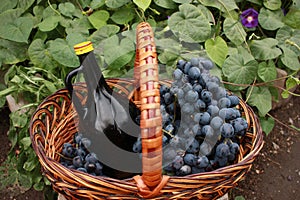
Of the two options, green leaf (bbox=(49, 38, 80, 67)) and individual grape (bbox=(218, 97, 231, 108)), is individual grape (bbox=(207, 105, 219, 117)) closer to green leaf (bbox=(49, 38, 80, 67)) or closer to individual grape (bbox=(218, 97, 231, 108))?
individual grape (bbox=(218, 97, 231, 108))

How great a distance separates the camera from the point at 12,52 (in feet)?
5.36

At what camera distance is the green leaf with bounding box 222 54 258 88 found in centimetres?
145

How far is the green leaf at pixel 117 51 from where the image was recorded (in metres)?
1.40

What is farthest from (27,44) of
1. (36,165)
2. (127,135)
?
(127,135)

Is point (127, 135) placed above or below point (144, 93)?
below

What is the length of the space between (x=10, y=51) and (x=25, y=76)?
24cm

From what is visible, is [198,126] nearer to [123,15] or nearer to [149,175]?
[149,175]

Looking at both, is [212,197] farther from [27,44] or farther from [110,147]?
[27,44]

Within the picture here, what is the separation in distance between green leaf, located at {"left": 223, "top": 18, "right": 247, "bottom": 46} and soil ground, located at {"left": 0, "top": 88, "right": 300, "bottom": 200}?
48 centimetres

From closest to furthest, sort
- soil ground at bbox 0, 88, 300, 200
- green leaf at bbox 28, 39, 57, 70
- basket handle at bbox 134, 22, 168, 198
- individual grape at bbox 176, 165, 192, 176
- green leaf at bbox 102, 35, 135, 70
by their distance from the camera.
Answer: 1. basket handle at bbox 134, 22, 168, 198
2. individual grape at bbox 176, 165, 192, 176
3. green leaf at bbox 102, 35, 135, 70
4. green leaf at bbox 28, 39, 57, 70
5. soil ground at bbox 0, 88, 300, 200

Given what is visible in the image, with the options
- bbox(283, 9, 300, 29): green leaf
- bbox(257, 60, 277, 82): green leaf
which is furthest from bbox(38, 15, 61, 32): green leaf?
bbox(283, 9, 300, 29): green leaf

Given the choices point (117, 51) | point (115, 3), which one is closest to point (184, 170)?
point (117, 51)

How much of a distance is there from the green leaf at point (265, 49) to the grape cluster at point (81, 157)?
2.56ft

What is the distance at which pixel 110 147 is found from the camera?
106 centimetres
